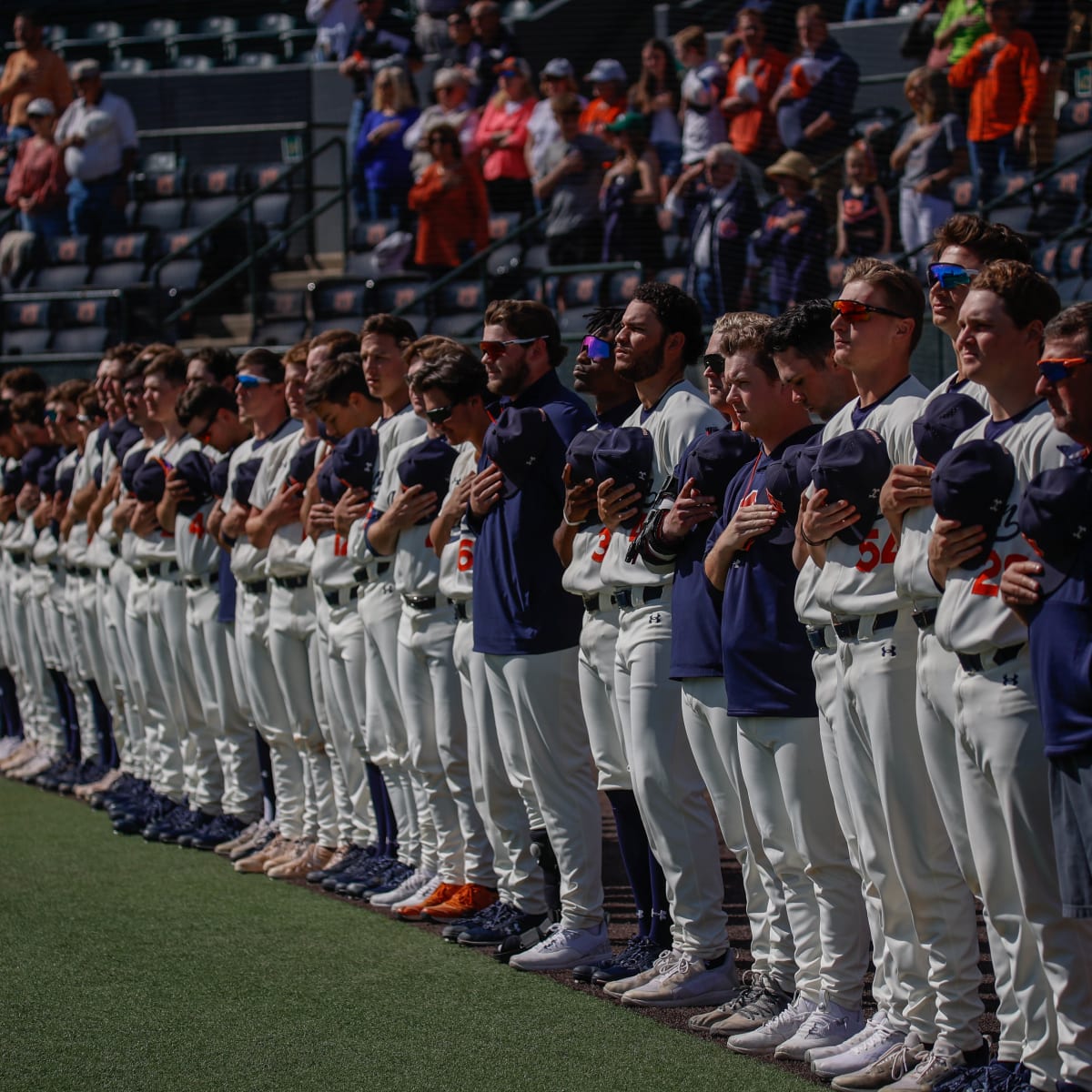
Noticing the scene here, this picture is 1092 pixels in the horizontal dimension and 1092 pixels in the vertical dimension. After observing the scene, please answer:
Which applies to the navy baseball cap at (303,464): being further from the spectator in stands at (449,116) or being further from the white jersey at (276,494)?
the spectator in stands at (449,116)

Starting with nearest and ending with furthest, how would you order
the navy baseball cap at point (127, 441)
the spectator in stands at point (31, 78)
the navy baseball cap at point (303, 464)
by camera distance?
the navy baseball cap at point (303, 464), the navy baseball cap at point (127, 441), the spectator in stands at point (31, 78)

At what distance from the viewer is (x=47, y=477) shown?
973 cm

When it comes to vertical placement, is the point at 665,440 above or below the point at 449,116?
below

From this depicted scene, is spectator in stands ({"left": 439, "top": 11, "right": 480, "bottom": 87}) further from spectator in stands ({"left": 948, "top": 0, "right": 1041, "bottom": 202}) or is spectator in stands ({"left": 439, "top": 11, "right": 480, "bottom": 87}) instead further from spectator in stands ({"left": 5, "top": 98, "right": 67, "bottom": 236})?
spectator in stands ({"left": 948, "top": 0, "right": 1041, "bottom": 202})

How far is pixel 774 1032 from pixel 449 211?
8.81 meters

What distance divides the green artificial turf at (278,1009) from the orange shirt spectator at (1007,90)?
6464 millimetres

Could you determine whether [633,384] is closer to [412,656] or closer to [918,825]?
[412,656]

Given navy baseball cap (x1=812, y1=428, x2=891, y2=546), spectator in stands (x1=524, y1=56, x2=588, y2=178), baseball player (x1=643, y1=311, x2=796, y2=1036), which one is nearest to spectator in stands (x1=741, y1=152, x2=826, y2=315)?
spectator in stands (x1=524, y1=56, x2=588, y2=178)

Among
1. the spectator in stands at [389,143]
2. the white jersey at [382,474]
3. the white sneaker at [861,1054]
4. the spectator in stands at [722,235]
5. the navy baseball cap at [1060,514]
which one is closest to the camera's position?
the navy baseball cap at [1060,514]

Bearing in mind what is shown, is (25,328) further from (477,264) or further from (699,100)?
(699,100)

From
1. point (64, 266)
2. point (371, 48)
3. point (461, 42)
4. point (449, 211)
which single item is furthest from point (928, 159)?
point (64, 266)

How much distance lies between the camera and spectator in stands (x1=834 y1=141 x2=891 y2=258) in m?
10.4

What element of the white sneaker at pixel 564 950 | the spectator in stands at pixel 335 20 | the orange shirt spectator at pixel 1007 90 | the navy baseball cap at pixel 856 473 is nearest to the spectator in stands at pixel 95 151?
the spectator in stands at pixel 335 20

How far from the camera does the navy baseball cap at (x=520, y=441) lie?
5449 mm
